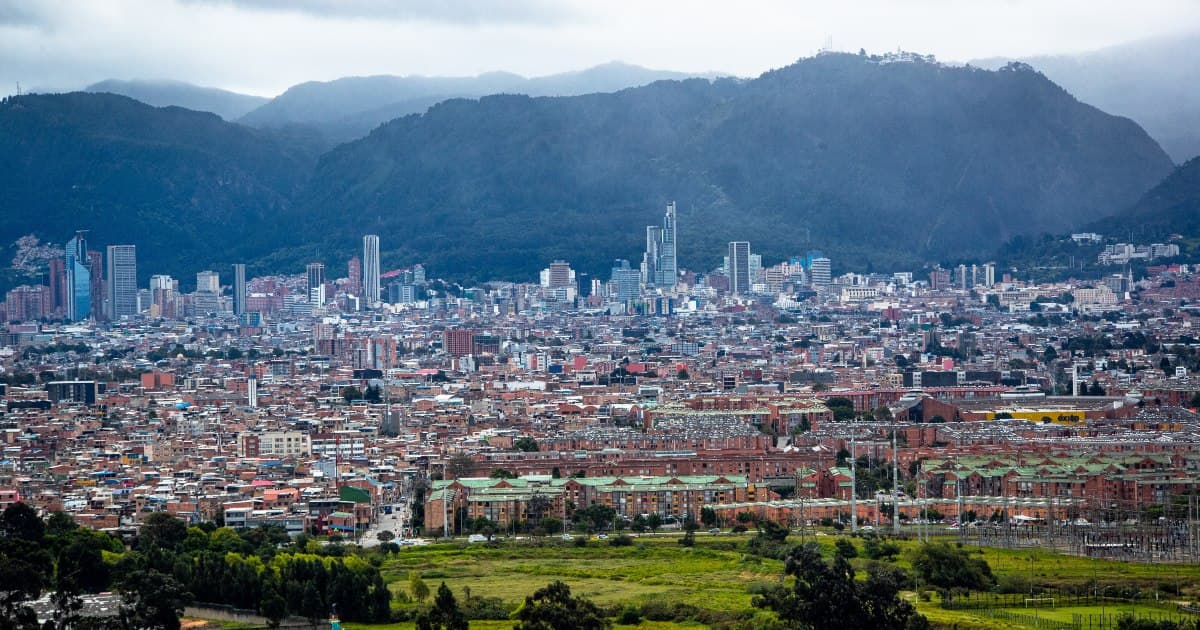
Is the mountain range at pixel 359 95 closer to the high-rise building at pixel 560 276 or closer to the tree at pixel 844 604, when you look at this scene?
the high-rise building at pixel 560 276

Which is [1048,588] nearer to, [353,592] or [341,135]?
[353,592]

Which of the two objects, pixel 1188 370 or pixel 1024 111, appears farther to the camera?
pixel 1024 111

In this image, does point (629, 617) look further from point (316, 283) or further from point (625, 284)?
point (316, 283)

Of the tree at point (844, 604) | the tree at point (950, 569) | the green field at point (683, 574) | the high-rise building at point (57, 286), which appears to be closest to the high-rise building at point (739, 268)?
the high-rise building at point (57, 286)

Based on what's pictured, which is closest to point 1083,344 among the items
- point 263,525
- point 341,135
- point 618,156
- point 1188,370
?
point 1188,370

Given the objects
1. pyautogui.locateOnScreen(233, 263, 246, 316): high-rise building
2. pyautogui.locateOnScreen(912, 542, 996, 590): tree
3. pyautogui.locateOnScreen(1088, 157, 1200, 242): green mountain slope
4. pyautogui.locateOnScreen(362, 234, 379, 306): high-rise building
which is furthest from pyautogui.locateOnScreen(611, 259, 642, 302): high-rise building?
pyautogui.locateOnScreen(912, 542, 996, 590): tree

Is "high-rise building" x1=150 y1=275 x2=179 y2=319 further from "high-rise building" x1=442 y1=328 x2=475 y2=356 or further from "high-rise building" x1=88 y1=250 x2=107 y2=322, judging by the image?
"high-rise building" x1=442 y1=328 x2=475 y2=356
